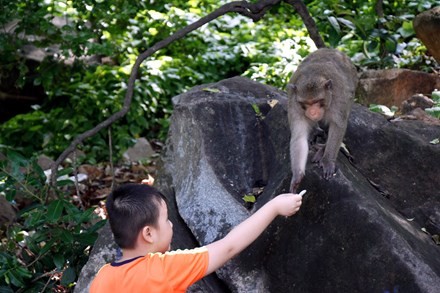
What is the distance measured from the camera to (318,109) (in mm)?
4438

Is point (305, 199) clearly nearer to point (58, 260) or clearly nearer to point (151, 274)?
point (151, 274)

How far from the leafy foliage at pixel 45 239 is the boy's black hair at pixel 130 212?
5.96 ft

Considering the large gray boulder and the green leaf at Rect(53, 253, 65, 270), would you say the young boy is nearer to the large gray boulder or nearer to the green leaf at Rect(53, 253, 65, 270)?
the large gray boulder

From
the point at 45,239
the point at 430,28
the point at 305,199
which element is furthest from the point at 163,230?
the point at 430,28

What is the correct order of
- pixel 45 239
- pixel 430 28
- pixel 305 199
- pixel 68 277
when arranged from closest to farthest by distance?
pixel 305 199 → pixel 68 277 → pixel 45 239 → pixel 430 28

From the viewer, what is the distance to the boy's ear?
289 centimetres

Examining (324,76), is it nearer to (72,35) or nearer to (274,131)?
(274,131)

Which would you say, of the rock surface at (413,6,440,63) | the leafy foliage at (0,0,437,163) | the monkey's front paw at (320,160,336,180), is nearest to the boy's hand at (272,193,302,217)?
the monkey's front paw at (320,160,336,180)

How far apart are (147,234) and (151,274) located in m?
0.18

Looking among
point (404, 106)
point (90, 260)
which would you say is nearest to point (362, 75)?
point (404, 106)

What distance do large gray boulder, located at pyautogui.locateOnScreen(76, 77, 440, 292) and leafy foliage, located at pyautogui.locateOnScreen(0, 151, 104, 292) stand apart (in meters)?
0.54

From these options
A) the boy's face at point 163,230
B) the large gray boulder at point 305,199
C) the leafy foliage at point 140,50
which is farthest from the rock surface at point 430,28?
the boy's face at point 163,230

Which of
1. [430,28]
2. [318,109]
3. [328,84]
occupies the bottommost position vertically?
[430,28]

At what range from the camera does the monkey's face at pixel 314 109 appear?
438 cm
